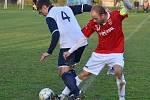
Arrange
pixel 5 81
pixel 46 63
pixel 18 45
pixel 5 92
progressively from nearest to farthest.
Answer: pixel 5 92 → pixel 5 81 → pixel 46 63 → pixel 18 45

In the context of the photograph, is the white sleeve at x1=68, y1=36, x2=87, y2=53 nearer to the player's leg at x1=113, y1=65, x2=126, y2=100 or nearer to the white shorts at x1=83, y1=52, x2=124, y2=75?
the white shorts at x1=83, y1=52, x2=124, y2=75

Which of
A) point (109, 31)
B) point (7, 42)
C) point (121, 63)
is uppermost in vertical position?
point (109, 31)

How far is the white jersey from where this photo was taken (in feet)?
25.7

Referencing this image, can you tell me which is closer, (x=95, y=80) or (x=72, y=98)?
(x=72, y=98)

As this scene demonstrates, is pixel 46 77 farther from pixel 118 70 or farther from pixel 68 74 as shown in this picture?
pixel 118 70

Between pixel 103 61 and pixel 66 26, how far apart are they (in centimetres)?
87

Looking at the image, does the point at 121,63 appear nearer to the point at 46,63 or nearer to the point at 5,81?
the point at 5,81

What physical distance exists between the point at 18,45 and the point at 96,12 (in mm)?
10872

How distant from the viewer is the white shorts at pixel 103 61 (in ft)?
26.3

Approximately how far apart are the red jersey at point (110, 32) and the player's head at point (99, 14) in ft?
0.48

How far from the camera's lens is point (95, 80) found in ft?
35.1

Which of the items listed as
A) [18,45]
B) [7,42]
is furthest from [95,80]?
[7,42]

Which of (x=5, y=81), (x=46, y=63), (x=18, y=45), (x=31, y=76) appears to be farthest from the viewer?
(x=18, y=45)

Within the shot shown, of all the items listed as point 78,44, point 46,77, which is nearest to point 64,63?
point 78,44
